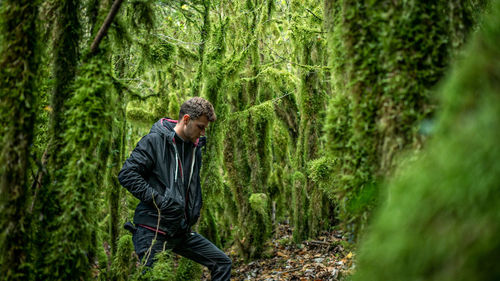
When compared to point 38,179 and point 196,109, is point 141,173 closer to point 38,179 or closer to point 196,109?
point 196,109

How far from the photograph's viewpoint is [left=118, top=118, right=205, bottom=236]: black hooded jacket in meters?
4.06

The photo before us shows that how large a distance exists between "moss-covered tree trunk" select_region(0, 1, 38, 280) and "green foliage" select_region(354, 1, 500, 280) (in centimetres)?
228

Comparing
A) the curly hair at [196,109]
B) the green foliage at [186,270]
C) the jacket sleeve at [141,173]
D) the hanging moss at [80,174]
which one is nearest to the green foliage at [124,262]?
the jacket sleeve at [141,173]

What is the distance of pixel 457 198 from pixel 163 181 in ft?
11.8

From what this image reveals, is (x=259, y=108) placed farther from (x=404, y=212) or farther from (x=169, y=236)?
(x=404, y=212)

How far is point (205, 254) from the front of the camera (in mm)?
4477

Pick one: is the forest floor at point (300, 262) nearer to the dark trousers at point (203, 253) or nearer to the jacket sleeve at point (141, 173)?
the dark trousers at point (203, 253)

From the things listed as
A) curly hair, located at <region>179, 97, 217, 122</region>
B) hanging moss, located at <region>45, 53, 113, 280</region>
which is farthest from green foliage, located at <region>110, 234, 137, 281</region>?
curly hair, located at <region>179, 97, 217, 122</region>

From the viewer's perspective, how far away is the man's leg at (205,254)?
14.6 ft

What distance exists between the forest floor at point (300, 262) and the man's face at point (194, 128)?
3.65 metres

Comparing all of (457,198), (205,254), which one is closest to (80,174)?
(457,198)

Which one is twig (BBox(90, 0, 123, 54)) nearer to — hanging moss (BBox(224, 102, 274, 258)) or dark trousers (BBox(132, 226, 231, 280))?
dark trousers (BBox(132, 226, 231, 280))

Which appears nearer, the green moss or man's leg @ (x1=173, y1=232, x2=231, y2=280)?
man's leg @ (x1=173, y1=232, x2=231, y2=280)

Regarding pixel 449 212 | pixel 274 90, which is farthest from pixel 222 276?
pixel 274 90
